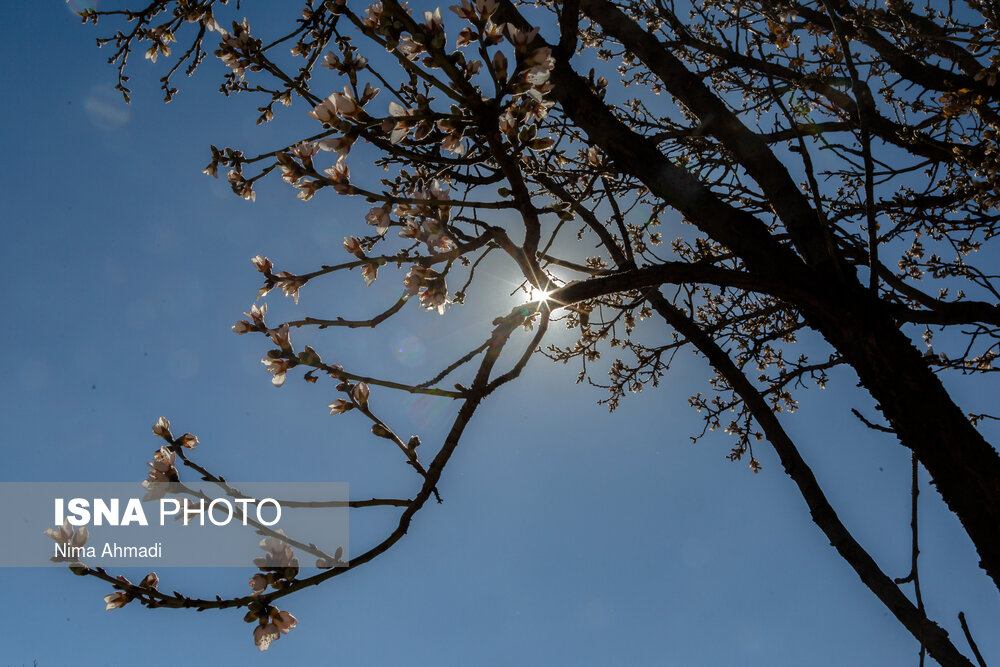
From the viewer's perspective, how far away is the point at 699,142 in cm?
449

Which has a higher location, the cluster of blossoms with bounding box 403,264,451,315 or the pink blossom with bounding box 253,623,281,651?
the cluster of blossoms with bounding box 403,264,451,315

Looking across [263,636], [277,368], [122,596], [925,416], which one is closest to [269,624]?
[263,636]

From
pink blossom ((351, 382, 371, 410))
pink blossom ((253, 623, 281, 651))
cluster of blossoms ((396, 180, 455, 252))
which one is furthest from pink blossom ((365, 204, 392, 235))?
pink blossom ((253, 623, 281, 651))

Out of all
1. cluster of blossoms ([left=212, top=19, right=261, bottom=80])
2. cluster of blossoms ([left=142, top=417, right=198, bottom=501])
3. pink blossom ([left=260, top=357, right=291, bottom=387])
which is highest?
cluster of blossoms ([left=212, top=19, right=261, bottom=80])

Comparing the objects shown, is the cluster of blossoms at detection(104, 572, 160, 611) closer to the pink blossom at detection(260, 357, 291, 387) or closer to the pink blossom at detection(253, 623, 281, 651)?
the pink blossom at detection(253, 623, 281, 651)

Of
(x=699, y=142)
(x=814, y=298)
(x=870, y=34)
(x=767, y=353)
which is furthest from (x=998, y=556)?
(x=870, y=34)

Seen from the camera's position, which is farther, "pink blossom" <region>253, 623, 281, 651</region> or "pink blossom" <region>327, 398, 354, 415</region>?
"pink blossom" <region>327, 398, 354, 415</region>

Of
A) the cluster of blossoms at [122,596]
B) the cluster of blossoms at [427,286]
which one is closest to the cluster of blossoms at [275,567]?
the cluster of blossoms at [122,596]

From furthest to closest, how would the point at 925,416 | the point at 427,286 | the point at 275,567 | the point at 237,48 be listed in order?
the point at 237,48, the point at 427,286, the point at 925,416, the point at 275,567

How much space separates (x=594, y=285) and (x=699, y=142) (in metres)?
3.04

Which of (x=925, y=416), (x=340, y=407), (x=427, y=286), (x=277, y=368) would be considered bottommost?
(x=925, y=416)

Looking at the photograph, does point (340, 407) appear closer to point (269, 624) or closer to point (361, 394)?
point (361, 394)

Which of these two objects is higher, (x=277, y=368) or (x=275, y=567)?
(x=277, y=368)

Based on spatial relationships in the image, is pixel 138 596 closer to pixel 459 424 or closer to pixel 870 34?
pixel 459 424
